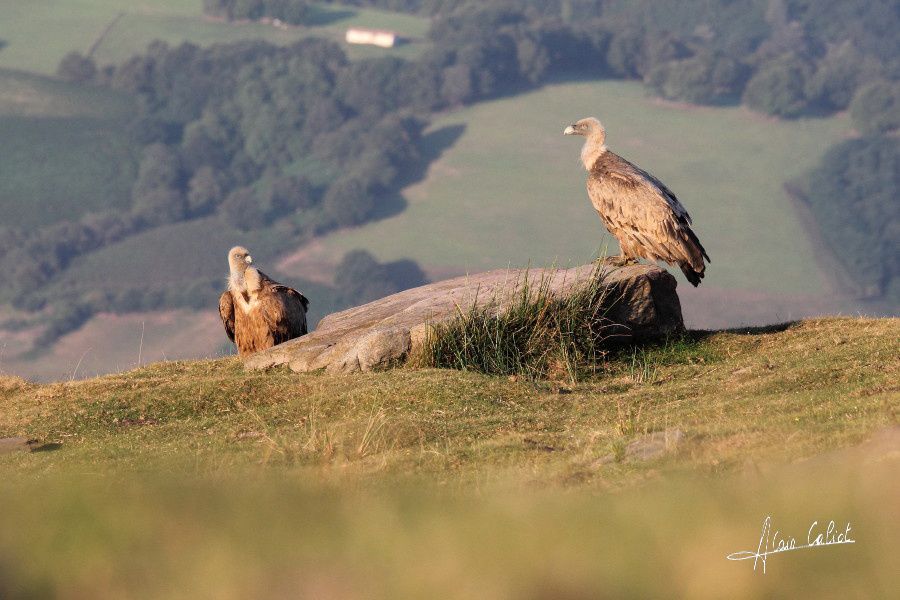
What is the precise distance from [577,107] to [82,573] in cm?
18576

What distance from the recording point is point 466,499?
7723 mm

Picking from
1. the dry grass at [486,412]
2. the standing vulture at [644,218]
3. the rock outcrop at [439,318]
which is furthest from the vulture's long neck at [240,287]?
the standing vulture at [644,218]

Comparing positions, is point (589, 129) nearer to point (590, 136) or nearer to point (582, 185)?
point (590, 136)

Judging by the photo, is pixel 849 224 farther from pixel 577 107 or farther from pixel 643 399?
pixel 643 399

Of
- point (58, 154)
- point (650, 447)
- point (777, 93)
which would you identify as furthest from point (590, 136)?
point (777, 93)

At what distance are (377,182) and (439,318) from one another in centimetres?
15366

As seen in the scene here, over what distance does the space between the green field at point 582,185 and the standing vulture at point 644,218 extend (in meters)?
104

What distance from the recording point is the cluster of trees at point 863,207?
455 feet

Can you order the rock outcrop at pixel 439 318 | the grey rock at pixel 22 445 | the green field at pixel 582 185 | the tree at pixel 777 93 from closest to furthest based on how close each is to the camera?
the grey rock at pixel 22 445 → the rock outcrop at pixel 439 318 → the green field at pixel 582 185 → the tree at pixel 777 93

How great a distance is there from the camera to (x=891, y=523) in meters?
6.64

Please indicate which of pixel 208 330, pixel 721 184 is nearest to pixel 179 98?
pixel 208 330

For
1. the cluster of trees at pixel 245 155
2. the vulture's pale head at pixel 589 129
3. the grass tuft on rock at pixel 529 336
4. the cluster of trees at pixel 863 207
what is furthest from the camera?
the cluster of trees at pixel 245 155
